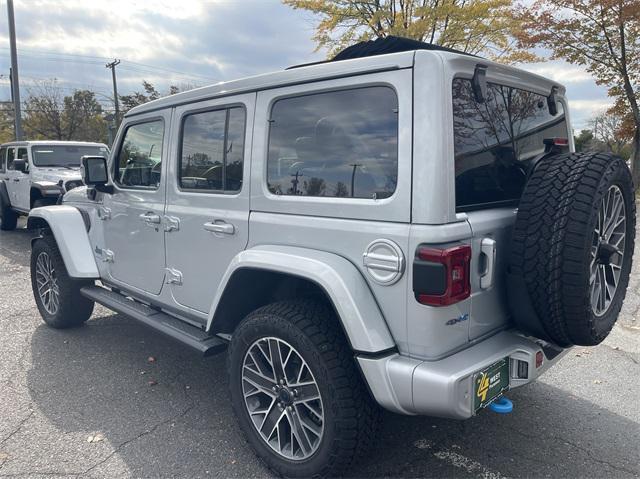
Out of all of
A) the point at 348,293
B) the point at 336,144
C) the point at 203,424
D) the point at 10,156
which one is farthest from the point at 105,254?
the point at 10,156

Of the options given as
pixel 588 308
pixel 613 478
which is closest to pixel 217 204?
pixel 588 308

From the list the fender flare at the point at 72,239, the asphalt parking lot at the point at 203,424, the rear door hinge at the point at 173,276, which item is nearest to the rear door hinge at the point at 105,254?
the fender flare at the point at 72,239

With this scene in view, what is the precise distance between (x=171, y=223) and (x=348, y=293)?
5.28ft

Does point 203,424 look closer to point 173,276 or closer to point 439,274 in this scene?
point 173,276

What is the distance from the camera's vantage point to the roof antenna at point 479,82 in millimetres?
2283

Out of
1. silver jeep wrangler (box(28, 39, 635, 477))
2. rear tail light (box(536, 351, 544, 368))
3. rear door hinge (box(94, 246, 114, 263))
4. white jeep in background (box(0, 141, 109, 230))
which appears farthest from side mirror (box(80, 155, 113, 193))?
white jeep in background (box(0, 141, 109, 230))

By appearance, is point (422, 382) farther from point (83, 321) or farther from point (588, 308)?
point (83, 321)

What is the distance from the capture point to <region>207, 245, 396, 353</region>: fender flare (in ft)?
7.10

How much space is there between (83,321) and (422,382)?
386cm

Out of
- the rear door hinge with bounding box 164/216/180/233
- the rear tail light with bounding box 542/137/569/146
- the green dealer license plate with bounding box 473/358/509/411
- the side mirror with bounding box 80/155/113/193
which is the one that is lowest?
the green dealer license plate with bounding box 473/358/509/411

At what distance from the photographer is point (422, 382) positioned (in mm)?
2080

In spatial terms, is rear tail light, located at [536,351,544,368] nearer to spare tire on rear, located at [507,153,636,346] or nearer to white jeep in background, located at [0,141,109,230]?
spare tire on rear, located at [507,153,636,346]

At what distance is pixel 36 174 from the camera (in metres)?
9.91

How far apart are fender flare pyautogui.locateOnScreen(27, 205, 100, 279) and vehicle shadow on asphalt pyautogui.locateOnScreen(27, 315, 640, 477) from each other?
0.75 m
